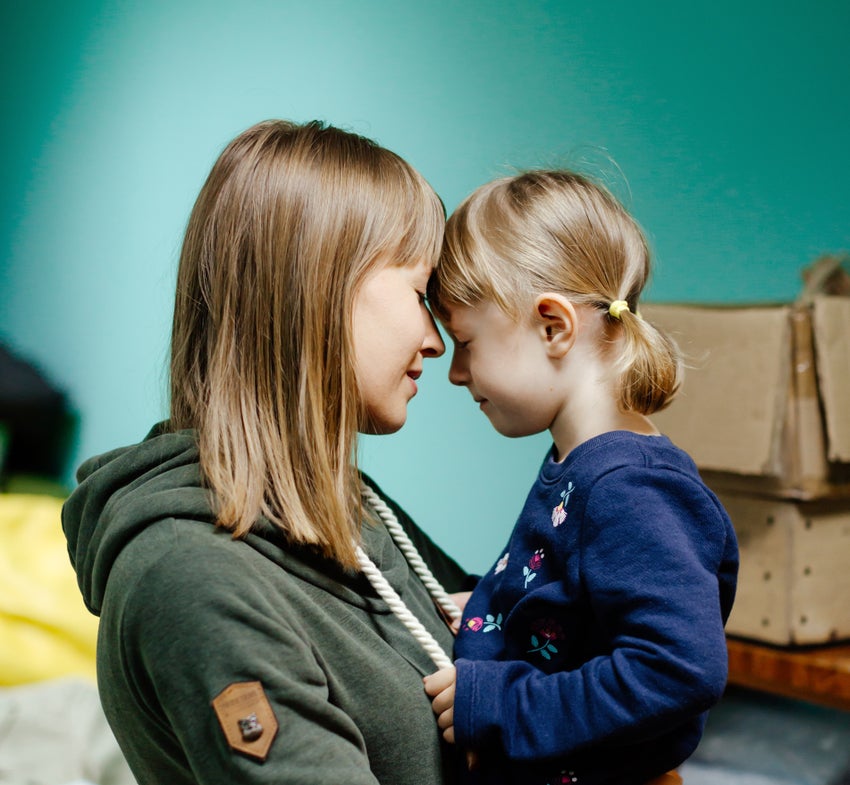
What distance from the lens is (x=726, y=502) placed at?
1.48m

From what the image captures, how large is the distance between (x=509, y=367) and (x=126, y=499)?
17.8 inches

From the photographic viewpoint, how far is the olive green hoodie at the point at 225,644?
0.66 meters

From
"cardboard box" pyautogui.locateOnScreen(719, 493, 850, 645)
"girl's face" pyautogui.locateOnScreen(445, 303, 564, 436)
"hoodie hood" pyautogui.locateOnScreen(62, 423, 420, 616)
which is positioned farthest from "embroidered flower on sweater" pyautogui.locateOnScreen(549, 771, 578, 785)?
"cardboard box" pyautogui.locateOnScreen(719, 493, 850, 645)

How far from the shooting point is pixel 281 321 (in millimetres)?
828

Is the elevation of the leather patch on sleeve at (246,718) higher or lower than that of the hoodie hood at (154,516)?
lower

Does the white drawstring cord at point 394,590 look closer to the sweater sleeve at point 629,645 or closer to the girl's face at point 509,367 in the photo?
the sweater sleeve at point 629,645

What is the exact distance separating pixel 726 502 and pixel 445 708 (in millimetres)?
809

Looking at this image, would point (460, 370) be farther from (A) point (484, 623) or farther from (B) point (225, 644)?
(B) point (225, 644)

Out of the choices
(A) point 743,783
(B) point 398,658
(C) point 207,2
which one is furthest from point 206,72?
(A) point 743,783

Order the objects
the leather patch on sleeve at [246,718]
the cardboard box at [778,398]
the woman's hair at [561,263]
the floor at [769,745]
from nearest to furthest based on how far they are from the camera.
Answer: the leather patch on sleeve at [246,718] → the woman's hair at [561,263] → the cardboard box at [778,398] → the floor at [769,745]

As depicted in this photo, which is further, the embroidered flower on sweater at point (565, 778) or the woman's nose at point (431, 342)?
the woman's nose at point (431, 342)

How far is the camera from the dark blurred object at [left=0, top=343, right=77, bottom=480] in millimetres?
2447

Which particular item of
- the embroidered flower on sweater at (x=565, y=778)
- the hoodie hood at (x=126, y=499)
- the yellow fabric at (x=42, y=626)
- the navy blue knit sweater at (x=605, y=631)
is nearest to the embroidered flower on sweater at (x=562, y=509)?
the navy blue knit sweater at (x=605, y=631)

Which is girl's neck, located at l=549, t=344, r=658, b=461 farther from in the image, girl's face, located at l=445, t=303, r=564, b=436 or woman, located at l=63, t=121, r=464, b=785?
woman, located at l=63, t=121, r=464, b=785
